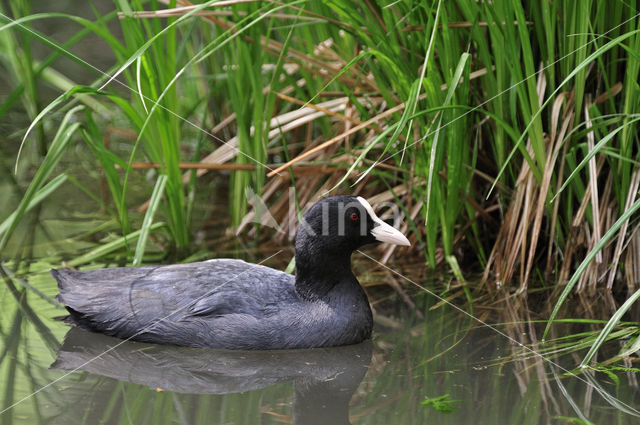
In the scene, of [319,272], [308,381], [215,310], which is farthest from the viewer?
[319,272]

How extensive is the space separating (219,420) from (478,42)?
199 cm

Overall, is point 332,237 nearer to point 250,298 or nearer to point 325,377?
point 250,298

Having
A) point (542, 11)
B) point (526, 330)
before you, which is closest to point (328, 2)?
point (542, 11)

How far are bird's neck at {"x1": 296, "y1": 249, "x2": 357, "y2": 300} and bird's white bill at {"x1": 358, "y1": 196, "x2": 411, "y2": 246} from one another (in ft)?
0.59

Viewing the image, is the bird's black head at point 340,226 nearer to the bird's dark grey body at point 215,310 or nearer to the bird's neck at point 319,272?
the bird's neck at point 319,272

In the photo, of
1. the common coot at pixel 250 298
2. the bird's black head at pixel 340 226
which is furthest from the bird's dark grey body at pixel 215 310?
the bird's black head at pixel 340 226

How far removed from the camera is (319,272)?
3771 mm

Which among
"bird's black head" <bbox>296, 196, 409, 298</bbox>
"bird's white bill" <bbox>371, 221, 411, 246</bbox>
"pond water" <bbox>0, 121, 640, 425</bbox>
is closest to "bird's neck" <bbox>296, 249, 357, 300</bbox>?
"bird's black head" <bbox>296, 196, 409, 298</bbox>

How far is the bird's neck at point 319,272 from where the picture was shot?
3.76 m

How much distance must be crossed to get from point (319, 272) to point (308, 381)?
0.61 metres

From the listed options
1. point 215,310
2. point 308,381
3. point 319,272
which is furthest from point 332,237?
point 308,381

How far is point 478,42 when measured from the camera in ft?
12.4

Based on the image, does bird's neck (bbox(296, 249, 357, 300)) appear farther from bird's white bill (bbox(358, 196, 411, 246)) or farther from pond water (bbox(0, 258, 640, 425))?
pond water (bbox(0, 258, 640, 425))

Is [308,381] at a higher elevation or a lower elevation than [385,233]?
lower
